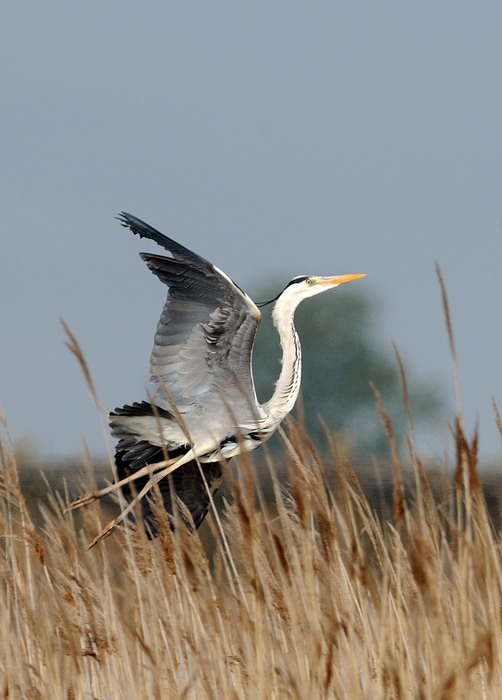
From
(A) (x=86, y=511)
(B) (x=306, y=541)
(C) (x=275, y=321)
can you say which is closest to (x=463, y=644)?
(B) (x=306, y=541)

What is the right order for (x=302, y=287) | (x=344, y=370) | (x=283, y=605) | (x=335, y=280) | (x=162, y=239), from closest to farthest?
(x=283, y=605)
(x=162, y=239)
(x=302, y=287)
(x=335, y=280)
(x=344, y=370)

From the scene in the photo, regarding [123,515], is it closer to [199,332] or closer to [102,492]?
[102,492]

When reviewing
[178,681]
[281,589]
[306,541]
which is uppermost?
[306,541]

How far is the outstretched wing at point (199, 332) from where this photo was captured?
14.6 feet

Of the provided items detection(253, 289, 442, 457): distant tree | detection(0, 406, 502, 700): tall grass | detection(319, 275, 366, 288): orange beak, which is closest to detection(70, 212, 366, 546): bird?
detection(319, 275, 366, 288): orange beak

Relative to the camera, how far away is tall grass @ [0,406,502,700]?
2.06 m

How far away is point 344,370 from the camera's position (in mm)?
25391

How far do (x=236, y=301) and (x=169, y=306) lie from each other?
30 cm

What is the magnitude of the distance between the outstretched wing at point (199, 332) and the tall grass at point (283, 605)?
1773 mm

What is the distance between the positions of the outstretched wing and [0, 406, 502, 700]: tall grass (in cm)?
177

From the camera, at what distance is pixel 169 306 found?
4.65m

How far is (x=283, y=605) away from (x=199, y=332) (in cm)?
242

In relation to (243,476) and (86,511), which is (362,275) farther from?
(243,476)

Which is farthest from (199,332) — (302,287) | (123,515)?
(123,515)
